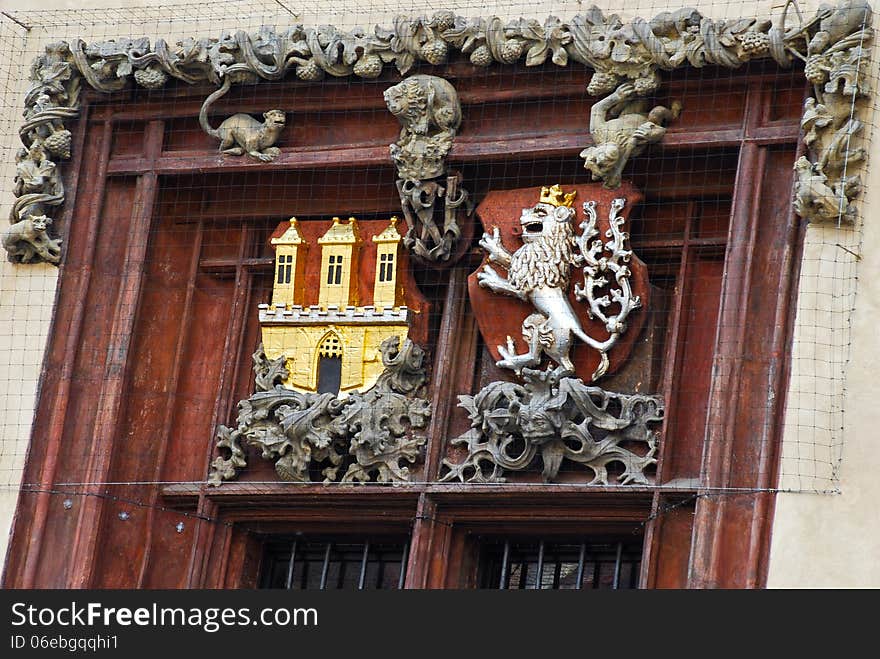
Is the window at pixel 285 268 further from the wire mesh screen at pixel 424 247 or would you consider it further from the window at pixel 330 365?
the window at pixel 330 365

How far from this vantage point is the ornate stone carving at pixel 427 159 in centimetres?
1078

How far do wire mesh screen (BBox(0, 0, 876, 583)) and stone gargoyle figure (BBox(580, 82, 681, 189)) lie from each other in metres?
0.01

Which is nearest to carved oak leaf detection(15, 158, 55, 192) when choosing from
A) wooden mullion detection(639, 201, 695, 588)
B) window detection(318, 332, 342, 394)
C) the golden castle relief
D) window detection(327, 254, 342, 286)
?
the golden castle relief

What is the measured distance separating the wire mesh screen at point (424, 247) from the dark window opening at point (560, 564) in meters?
0.35

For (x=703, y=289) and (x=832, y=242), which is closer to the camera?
(x=832, y=242)

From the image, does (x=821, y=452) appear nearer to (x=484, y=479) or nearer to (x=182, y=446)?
(x=484, y=479)

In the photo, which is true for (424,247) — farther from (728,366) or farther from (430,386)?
(728,366)

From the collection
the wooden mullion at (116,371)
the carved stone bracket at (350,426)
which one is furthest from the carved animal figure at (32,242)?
the carved stone bracket at (350,426)

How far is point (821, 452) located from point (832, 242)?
81cm

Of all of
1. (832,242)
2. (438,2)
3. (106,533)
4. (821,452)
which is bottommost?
(106,533)

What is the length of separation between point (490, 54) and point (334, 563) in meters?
2.19

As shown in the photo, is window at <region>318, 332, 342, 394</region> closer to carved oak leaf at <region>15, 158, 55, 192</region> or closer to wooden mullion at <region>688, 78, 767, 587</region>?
carved oak leaf at <region>15, 158, 55, 192</region>

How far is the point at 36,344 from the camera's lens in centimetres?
1110

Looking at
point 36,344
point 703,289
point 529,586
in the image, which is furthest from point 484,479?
point 36,344
